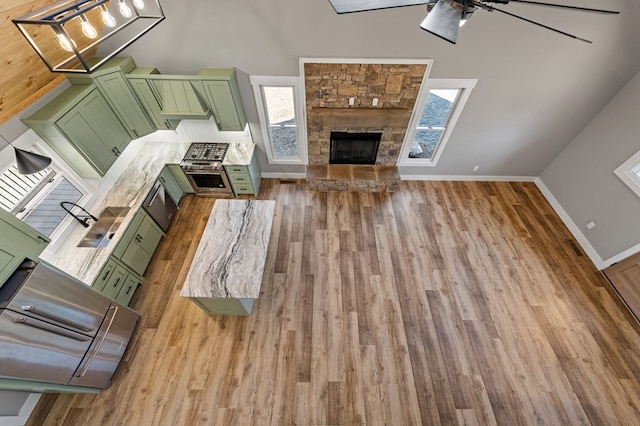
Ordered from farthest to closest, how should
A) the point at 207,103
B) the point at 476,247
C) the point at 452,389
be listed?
the point at 476,247, the point at 207,103, the point at 452,389

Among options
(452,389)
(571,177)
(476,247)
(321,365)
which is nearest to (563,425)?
(452,389)

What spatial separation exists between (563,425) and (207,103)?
578 cm

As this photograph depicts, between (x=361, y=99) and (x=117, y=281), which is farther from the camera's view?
(x=361, y=99)

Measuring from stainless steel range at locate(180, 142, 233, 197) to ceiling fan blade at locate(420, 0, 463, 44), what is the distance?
353cm

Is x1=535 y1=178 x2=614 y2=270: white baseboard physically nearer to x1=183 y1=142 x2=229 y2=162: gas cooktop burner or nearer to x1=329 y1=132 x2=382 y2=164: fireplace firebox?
x1=329 y1=132 x2=382 y2=164: fireplace firebox

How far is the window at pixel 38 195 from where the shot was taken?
8.94 ft

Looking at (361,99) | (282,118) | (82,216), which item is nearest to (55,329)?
(82,216)

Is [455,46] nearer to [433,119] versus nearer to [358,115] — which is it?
[433,119]

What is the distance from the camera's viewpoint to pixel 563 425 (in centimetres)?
282

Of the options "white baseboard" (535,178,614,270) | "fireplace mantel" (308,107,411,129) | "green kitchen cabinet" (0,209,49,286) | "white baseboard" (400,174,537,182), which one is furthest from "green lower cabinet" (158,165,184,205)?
"white baseboard" (535,178,614,270)

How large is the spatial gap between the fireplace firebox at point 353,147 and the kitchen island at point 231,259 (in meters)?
1.84

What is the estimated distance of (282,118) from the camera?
14.7ft

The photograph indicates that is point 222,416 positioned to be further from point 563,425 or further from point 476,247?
point 476,247

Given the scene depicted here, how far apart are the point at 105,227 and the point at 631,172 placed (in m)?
7.04
